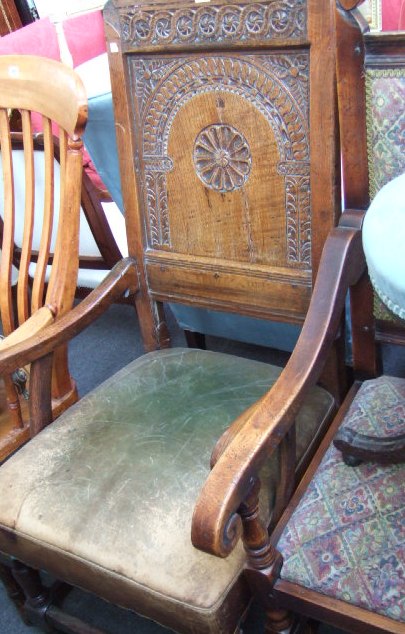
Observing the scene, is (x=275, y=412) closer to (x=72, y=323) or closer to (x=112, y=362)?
(x=72, y=323)

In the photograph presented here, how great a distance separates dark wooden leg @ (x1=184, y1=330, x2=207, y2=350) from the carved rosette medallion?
0.88 metres

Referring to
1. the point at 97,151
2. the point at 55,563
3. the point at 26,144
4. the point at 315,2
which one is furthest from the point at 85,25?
the point at 55,563

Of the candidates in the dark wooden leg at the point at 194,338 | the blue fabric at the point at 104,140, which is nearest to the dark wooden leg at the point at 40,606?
the dark wooden leg at the point at 194,338

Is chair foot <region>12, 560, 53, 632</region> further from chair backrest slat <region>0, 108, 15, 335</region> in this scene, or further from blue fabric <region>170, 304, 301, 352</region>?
blue fabric <region>170, 304, 301, 352</region>

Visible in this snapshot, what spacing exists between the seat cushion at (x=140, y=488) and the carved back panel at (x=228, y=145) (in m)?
0.19

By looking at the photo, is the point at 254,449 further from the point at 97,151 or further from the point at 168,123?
the point at 97,151

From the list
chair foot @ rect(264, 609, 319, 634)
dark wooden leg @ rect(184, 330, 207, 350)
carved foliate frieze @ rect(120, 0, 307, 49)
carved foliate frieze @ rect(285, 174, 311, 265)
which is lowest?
chair foot @ rect(264, 609, 319, 634)

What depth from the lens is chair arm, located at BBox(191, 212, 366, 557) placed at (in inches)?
29.1

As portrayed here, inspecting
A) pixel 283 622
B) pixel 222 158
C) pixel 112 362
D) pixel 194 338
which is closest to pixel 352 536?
pixel 283 622

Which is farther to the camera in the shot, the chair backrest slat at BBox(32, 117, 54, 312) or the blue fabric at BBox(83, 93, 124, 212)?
the blue fabric at BBox(83, 93, 124, 212)

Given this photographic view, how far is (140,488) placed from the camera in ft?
3.41

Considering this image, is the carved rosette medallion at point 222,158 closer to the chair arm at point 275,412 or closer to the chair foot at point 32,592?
the chair arm at point 275,412

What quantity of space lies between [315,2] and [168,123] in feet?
1.20

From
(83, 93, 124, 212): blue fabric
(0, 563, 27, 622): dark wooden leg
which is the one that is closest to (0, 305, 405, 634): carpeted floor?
(0, 563, 27, 622): dark wooden leg
